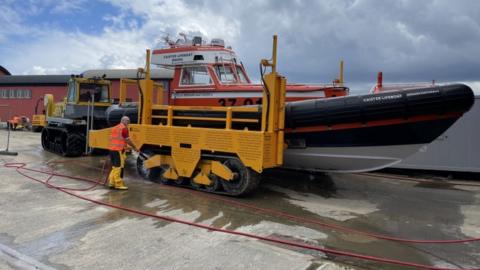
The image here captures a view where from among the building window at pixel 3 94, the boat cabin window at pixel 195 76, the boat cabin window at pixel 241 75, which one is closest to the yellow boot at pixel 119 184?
the boat cabin window at pixel 195 76

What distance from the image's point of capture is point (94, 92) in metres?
13.4

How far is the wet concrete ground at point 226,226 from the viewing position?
14.1ft

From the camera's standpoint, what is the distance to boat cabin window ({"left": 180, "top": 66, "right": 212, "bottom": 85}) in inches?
366

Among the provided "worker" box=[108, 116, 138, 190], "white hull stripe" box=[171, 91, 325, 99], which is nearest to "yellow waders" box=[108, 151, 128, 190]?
"worker" box=[108, 116, 138, 190]

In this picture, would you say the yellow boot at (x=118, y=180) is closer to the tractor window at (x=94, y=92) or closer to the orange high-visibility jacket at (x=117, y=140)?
the orange high-visibility jacket at (x=117, y=140)

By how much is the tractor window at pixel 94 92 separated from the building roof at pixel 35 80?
16917 millimetres

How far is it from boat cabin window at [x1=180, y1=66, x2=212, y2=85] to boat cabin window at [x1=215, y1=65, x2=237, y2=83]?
25 centimetres

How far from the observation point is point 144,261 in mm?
4199

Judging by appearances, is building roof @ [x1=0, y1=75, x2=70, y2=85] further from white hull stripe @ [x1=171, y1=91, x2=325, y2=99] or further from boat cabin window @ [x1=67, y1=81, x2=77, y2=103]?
white hull stripe @ [x1=171, y1=91, x2=325, y2=99]

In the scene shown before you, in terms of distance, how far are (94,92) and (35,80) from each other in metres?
19.9

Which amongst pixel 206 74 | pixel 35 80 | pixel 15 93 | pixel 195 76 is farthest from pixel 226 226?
pixel 15 93

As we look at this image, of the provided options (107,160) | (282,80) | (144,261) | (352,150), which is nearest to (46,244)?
(144,261)

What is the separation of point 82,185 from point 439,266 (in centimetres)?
647

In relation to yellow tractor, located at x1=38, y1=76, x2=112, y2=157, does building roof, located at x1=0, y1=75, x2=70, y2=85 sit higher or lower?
higher
